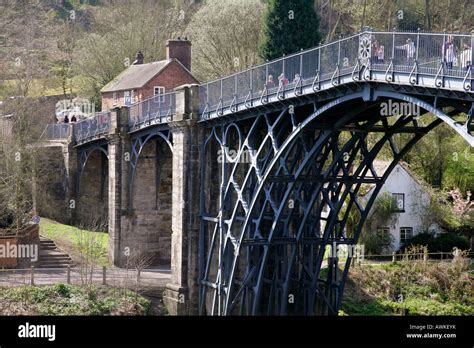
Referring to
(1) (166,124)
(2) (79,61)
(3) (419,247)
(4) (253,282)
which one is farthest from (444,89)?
(2) (79,61)

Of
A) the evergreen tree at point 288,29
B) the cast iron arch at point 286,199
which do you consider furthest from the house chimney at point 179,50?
the cast iron arch at point 286,199

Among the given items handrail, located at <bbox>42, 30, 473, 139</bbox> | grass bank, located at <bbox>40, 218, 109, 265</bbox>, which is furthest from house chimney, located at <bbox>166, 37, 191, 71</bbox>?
handrail, located at <bbox>42, 30, 473, 139</bbox>

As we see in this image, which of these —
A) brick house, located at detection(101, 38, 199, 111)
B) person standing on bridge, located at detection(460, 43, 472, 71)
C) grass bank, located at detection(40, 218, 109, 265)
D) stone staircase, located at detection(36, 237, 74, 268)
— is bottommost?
stone staircase, located at detection(36, 237, 74, 268)

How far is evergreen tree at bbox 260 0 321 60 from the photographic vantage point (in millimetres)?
43719

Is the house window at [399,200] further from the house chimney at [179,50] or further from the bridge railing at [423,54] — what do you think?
the bridge railing at [423,54]

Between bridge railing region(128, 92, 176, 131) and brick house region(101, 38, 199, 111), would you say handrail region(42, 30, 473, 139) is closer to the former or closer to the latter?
bridge railing region(128, 92, 176, 131)

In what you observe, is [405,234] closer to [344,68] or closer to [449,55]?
[344,68]

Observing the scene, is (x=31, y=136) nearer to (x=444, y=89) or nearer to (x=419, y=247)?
(x=419, y=247)

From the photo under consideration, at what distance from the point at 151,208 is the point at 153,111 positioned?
233 inches

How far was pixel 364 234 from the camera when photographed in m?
41.9

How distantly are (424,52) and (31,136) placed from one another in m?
26.0

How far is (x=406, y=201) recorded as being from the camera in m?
43.9

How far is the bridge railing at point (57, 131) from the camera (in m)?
48.0

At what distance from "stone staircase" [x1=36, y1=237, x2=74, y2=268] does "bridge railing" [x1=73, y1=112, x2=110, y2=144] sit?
5.48 metres
